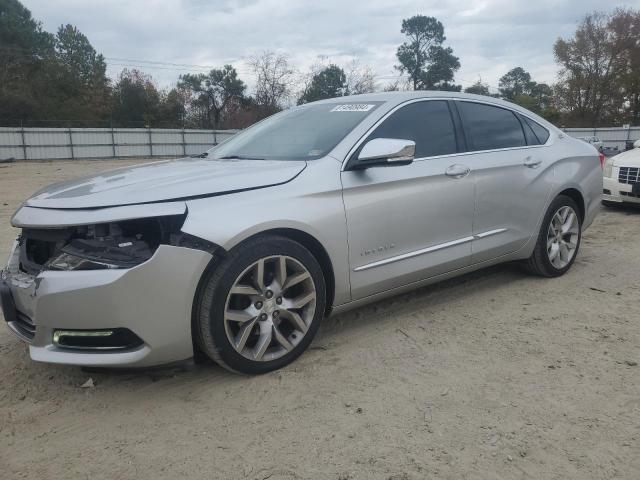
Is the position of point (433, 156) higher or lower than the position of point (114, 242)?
higher

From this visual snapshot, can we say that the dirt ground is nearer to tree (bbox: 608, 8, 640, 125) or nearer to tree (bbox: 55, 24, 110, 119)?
tree (bbox: 55, 24, 110, 119)

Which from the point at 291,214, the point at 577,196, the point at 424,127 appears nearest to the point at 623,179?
the point at 577,196

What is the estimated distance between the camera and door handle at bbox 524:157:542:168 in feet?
14.0

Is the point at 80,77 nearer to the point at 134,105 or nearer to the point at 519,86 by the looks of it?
the point at 134,105

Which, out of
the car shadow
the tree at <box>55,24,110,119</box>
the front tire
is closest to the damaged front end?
the front tire

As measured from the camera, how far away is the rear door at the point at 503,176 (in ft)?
12.9

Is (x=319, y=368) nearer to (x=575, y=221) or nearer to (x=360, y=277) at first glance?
(x=360, y=277)

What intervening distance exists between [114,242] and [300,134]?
1565mm

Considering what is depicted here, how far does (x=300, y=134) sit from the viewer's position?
3.63 m

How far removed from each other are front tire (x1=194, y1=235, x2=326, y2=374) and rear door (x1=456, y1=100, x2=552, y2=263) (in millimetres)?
1558

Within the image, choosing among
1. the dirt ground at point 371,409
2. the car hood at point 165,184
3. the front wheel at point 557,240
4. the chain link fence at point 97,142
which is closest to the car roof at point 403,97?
the car hood at point 165,184

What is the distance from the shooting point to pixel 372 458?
2.19 m

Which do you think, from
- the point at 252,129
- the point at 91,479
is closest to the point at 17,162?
the point at 252,129

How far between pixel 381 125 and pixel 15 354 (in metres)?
2.69
